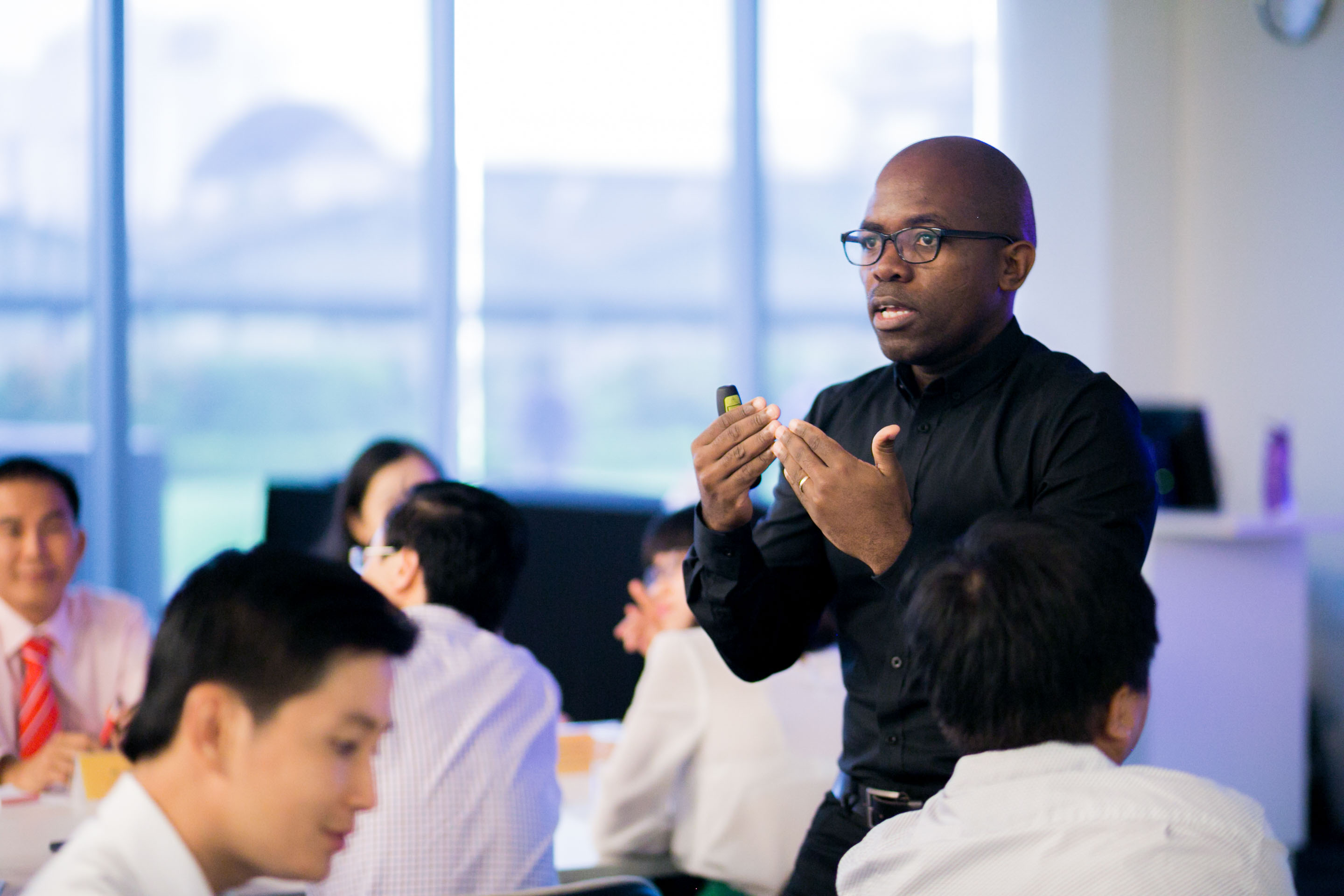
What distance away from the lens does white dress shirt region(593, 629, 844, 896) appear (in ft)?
7.08

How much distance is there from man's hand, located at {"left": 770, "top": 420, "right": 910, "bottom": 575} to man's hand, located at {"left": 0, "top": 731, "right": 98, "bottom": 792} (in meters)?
1.58

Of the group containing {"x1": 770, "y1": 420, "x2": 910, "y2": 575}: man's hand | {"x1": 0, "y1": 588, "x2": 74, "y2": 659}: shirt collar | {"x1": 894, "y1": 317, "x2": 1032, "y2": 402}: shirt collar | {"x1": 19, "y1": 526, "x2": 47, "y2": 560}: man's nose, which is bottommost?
{"x1": 0, "y1": 588, "x2": 74, "y2": 659}: shirt collar

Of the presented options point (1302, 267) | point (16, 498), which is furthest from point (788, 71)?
point (16, 498)

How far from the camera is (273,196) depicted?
189 inches

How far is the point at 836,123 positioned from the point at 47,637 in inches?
149

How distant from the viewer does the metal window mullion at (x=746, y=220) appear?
17.0 feet

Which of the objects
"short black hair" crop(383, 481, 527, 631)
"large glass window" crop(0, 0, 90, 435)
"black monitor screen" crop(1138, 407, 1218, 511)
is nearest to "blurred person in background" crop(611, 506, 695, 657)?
"short black hair" crop(383, 481, 527, 631)

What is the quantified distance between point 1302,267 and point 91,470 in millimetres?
4547

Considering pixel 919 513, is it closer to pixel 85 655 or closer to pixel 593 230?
pixel 85 655

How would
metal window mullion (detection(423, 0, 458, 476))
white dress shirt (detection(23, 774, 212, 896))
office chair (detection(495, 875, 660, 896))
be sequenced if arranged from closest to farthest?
white dress shirt (detection(23, 774, 212, 896))
office chair (detection(495, 875, 660, 896))
metal window mullion (detection(423, 0, 458, 476))

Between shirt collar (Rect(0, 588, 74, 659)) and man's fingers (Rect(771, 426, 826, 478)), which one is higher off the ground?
man's fingers (Rect(771, 426, 826, 478))

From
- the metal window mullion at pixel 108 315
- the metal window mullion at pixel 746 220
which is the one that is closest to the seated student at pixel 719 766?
the metal window mullion at pixel 746 220

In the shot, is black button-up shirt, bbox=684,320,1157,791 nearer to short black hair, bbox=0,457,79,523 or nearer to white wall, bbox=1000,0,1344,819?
short black hair, bbox=0,457,79,523

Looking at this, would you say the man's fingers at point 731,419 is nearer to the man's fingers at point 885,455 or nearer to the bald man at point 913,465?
the bald man at point 913,465
